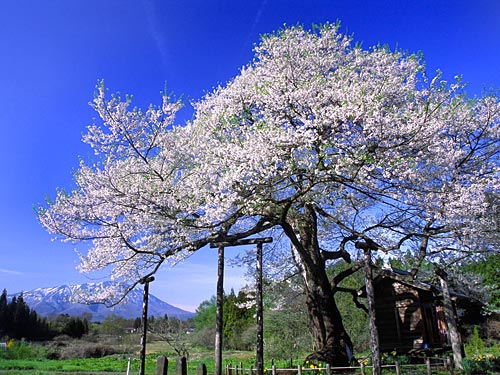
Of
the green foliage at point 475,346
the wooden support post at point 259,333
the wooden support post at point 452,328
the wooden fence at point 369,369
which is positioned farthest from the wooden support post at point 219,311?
the green foliage at point 475,346

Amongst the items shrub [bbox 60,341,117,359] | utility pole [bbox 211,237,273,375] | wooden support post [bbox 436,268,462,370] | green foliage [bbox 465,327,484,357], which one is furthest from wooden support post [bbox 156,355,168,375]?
shrub [bbox 60,341,117,359]

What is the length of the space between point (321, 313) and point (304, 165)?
574 centimetres

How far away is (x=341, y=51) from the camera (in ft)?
41.8

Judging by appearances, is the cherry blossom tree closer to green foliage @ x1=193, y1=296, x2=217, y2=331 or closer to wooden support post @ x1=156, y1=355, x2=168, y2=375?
wooden support post @ x1=156, y1=355, x2=168, y2=375

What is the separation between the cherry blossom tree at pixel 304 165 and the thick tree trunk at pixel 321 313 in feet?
0.13

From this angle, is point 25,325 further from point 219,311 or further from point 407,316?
point 219,311

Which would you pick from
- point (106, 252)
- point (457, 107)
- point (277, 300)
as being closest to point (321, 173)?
point (457, 107)

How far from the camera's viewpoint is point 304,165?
973 cm

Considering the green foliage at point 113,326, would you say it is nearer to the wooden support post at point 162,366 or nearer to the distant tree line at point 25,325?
the distant tree line at point 25,325

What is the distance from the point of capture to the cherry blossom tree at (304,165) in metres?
9.25

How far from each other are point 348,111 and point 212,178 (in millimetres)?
3982

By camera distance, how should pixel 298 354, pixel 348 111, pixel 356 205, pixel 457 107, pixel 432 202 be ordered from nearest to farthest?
pixel 348 111 → pixel 432 202 → pixel 457 107 → pixel 356 205 → pixel 298 354

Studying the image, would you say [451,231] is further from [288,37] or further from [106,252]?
[106,252]

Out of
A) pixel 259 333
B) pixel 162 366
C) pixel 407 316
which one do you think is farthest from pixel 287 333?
pixel 162 366
